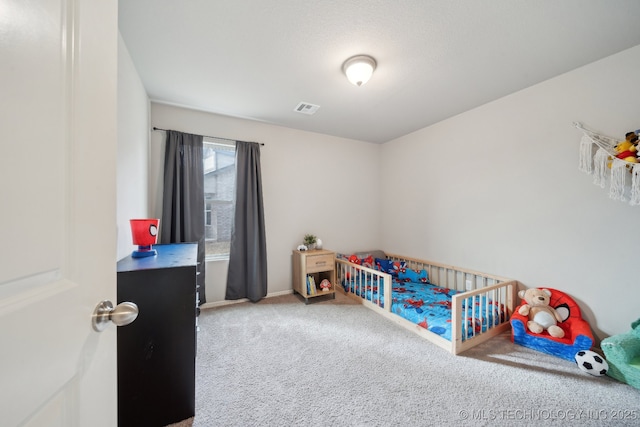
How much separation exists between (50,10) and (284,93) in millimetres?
2202

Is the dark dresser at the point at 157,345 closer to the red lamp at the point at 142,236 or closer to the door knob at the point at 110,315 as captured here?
the red lamp at the point at 142,236

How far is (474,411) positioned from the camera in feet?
4.65

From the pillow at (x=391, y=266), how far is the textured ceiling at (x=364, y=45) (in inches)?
85.0

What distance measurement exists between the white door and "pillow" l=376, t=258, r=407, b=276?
10.6 feet

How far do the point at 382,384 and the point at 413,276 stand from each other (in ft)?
6.34

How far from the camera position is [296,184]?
136 inches

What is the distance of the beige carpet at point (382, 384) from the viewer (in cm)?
139

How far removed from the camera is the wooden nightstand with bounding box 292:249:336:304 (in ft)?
10.0

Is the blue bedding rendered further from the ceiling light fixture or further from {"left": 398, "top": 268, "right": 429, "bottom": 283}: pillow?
the ceiling light fixture

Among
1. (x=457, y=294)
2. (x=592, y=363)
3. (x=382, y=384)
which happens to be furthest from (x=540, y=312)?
(x=382, y=384)

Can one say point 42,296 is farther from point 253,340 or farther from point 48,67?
point 253,340

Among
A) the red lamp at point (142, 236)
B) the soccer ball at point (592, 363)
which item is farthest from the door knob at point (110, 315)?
the soccer ball at point (592, 363)

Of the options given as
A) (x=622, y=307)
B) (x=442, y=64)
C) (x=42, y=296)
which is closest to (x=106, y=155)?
(x=42, y=296)

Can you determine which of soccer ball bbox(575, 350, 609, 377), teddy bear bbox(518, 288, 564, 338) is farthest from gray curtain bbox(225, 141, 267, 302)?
soccer ball bbox(575, 350, 609, 377)
